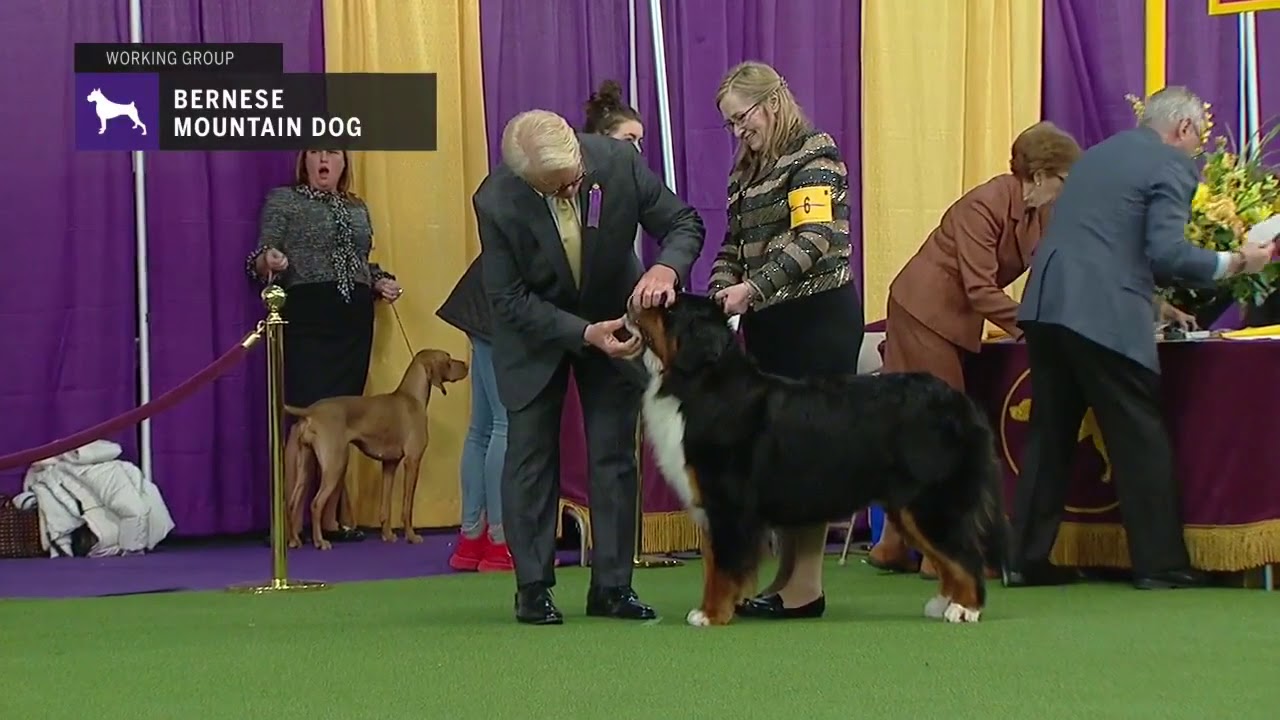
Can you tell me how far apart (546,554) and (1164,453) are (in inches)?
73.9

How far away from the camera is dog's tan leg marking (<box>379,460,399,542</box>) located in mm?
7180

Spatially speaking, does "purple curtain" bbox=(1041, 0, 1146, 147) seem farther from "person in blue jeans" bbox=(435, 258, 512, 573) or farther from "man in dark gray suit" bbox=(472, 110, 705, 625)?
"man in dark gray suit" bbox=(472, 110, 705, 625)

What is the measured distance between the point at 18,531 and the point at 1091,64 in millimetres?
5003

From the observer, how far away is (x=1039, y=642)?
4.05 meters

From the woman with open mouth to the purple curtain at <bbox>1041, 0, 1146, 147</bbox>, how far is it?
3.13 m

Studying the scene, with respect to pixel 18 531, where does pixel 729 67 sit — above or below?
above

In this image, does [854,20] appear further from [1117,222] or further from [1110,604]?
[1110,604]

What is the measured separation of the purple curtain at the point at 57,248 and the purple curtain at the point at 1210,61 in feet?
15.2

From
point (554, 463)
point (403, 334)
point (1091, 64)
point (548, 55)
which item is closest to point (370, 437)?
point (403, 334)

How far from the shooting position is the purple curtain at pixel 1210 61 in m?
8.05

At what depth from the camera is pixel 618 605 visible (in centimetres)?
457

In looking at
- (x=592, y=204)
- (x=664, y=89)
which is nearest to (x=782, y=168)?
(x=592, y=204)

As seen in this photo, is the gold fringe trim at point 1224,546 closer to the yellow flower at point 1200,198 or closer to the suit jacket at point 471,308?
the yellow flower at point 1200,198
